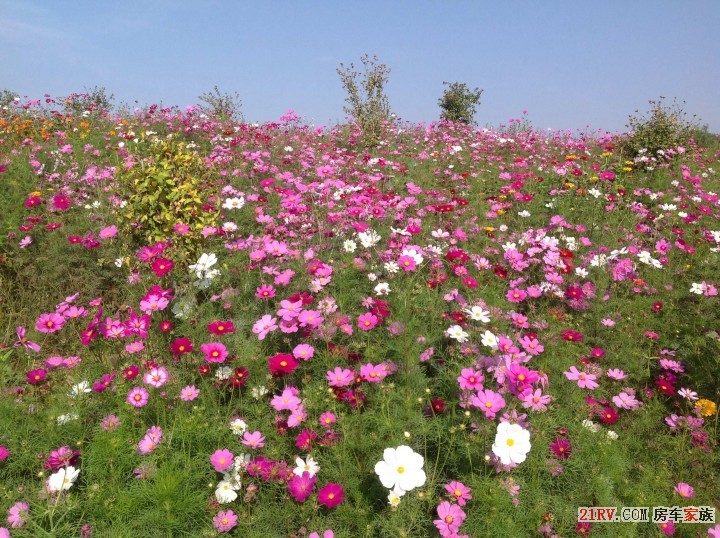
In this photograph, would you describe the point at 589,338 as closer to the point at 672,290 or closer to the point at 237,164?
the point at 672,290

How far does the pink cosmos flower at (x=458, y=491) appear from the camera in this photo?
160cm

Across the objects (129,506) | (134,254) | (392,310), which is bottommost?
(129,506)

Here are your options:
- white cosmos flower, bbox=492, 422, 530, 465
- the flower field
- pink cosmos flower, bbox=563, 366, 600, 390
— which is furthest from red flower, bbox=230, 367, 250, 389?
pink cosmos flower, bbox=563, 366, 600, 390

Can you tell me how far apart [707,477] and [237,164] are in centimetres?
509

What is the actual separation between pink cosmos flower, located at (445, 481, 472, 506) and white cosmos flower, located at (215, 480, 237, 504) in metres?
0.85

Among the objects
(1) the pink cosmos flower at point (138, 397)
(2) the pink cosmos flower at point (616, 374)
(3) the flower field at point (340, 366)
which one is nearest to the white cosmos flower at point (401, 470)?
(3) the flower field at point (340, 366)

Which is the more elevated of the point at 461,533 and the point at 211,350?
the point at 211,350

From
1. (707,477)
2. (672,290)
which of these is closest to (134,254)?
(707,477)

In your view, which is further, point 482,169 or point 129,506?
point 482,169

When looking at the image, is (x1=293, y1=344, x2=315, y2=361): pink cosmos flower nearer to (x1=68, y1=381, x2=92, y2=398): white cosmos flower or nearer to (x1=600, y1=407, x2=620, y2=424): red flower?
(x1=68, y1=381, x2=92, y2=398): white cosmos flower

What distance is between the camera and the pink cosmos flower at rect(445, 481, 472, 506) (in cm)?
160

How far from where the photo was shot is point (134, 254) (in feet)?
11.2

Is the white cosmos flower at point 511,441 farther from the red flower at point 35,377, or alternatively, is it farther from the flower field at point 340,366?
the red flower at point 35,377

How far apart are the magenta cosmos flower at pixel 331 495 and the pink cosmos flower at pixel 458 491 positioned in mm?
414
